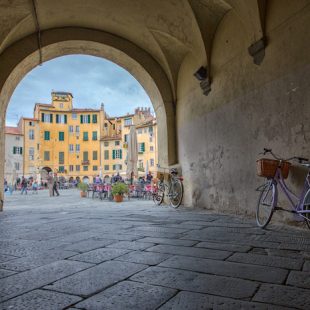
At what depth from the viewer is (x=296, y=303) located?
1.66 meters

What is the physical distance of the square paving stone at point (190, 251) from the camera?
9.03ft

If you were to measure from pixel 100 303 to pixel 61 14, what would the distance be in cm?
725

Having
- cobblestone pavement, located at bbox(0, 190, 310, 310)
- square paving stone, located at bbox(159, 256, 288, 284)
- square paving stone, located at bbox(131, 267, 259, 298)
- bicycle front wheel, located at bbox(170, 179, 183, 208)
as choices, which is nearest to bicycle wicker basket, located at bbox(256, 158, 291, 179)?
cobblestone pavement, located at bbox(0, 190, 310, 310)

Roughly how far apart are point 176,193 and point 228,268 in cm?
614

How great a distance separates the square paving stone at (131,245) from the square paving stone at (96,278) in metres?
0.58

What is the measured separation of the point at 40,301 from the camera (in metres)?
1.71

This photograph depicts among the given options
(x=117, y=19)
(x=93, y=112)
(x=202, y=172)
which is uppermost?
(x=93, y=112)

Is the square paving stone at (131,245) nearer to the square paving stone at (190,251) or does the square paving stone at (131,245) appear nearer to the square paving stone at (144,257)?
the square paving stone at (190,251)

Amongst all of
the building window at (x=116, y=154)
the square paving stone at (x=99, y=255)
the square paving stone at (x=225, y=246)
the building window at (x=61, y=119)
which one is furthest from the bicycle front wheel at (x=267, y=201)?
the building window at (x=61, y=119)

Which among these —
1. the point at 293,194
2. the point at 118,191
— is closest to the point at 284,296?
the point at 293,194

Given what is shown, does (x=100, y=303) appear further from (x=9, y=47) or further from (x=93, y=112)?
(x=93, y=112)

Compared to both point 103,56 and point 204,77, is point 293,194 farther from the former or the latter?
point 103,56

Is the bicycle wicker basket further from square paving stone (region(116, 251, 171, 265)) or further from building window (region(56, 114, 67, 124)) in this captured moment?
building window (region(56, 114, 67, 124))

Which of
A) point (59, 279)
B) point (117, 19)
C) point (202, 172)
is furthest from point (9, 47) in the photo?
point (59, 279)
